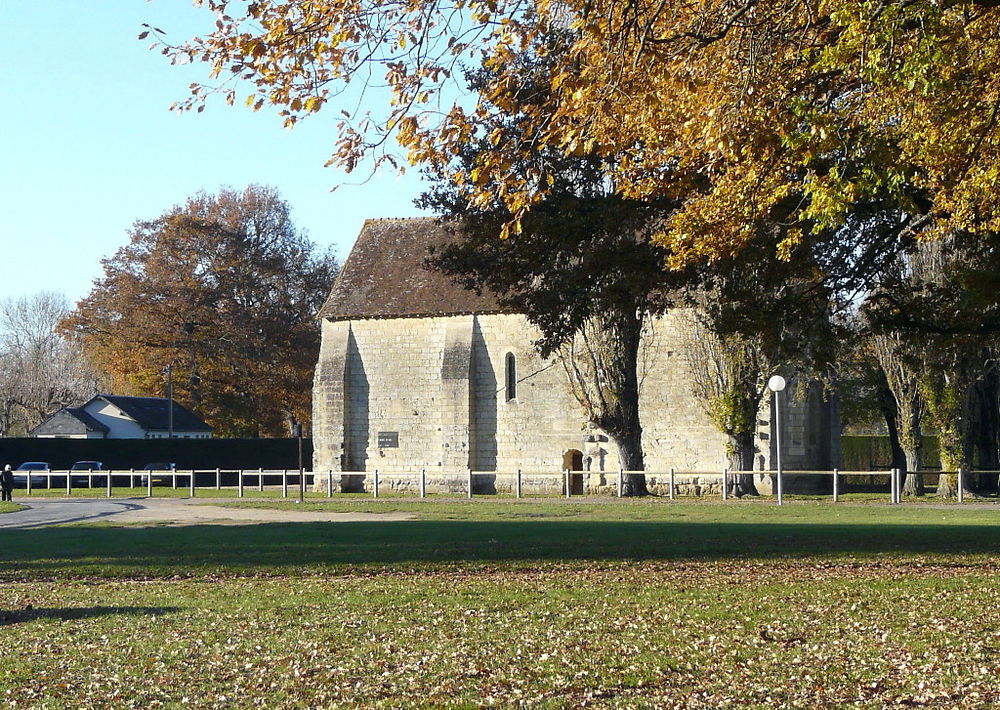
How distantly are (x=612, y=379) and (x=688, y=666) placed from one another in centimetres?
2640

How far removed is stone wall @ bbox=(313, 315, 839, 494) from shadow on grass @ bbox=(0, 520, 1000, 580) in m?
17.6

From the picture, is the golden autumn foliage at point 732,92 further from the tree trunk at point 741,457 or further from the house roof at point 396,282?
the house roof at point 396,282

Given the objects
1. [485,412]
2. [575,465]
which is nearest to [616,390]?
[575,465]

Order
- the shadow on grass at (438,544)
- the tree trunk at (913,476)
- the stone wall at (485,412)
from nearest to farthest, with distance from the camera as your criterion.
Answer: the shadow on grass at (438,544) → the tree trunk at (913,476) → the stone wall at (485,412)

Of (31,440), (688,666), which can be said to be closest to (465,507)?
(688,666)

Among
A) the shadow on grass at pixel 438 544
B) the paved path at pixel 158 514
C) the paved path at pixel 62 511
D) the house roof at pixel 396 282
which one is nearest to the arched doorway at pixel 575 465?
the house roof at pixel 396 282

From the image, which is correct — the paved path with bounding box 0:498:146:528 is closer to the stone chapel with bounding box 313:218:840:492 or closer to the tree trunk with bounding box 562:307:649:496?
the stone chapel with bounding box 313:218:840:492

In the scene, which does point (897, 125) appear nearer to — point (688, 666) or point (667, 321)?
point (688, 666)

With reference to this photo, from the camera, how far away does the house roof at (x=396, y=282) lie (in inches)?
1682

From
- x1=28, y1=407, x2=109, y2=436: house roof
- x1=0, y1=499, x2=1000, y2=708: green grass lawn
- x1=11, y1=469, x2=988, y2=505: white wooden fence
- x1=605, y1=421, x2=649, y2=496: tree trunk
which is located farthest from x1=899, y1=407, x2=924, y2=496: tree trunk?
x1=28, y1=407, x2=109, y2=436: house roof

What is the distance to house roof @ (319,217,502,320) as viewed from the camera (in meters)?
42.7

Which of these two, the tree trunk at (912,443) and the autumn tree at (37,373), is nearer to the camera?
the tree trunk at (912,443)

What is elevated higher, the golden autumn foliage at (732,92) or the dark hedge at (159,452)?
the golden autumn foliage at (732,92)

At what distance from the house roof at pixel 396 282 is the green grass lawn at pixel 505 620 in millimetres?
24133
